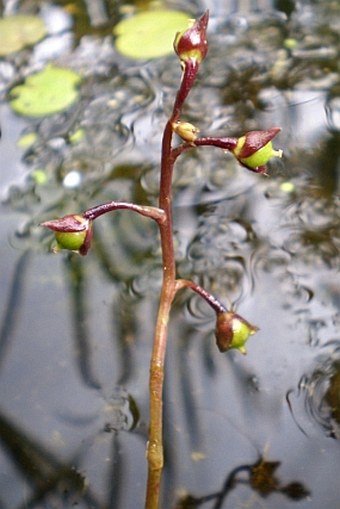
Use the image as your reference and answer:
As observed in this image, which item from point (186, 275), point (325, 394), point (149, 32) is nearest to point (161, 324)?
point (325, 394)

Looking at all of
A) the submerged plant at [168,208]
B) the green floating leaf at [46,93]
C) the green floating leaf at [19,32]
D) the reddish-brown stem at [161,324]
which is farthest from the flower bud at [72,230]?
the green floating leaf at [19,32]

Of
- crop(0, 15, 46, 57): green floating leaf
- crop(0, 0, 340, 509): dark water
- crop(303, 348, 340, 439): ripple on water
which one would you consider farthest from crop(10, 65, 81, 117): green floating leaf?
crop(303, 348, 340, 439): ripple on water

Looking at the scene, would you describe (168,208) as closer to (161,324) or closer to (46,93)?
(161,324)

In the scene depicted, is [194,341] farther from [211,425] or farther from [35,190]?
[35,190]

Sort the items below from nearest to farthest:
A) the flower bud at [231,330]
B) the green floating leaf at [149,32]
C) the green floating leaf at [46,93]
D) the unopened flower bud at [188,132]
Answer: the unopened flower bud at [188,132] → the flower bud at [231,330] → the green floating leaf at [46,93] → the green floating leaf at [149,32]

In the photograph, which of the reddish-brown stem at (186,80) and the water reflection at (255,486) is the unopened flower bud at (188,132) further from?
the water reflection at (255,486)

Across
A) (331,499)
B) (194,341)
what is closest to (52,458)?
(194,341)
